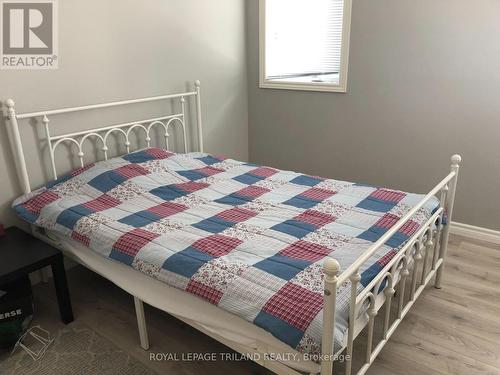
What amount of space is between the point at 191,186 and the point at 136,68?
3.21 feet

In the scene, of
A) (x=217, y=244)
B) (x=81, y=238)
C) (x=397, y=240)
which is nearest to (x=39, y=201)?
(x=81, y=238)

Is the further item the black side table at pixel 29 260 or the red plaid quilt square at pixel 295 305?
the black side table at pixel 29 260

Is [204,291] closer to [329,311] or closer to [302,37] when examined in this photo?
[329,311]

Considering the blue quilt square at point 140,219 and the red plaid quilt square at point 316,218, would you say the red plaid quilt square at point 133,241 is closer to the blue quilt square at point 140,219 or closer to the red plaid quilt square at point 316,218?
the blue quilt square at point 140,219

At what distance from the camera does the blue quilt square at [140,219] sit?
2.07 m

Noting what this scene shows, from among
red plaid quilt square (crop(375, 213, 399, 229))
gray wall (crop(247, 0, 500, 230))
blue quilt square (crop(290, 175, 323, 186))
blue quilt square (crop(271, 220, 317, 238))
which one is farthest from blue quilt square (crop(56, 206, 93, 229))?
gray wall (crop(247, 0, 500, 230))

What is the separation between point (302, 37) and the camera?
11.5 ft

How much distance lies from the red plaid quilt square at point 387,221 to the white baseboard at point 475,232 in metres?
1.33

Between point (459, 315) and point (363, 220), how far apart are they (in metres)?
0.80

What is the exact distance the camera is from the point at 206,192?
249 centimetres

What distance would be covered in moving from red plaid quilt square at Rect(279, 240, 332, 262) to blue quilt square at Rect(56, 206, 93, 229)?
109 centimetres

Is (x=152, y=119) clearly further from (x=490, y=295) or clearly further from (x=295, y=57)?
(x=490, y=295)

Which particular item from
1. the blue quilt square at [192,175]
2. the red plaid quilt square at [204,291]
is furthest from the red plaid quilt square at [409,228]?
the blue quilt square at [192,175]

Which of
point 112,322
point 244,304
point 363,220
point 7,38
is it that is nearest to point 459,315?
point 363,220
